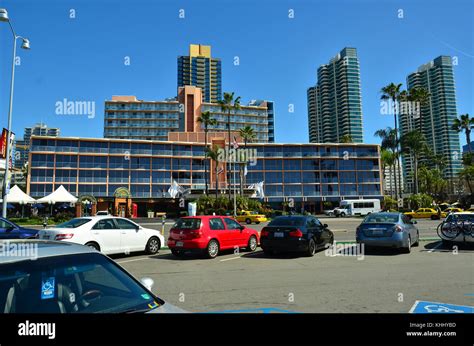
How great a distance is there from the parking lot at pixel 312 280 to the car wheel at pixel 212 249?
1.24 ft

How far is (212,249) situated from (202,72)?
158367 mm

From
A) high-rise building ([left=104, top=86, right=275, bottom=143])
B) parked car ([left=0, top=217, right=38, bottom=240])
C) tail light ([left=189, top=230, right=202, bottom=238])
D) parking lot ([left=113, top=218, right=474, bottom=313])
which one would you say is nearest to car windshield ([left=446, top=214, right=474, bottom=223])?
parking lot ([left=113, top=218, right=474, bottom=313])

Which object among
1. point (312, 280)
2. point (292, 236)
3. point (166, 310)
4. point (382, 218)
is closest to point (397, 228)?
point (382, 218)

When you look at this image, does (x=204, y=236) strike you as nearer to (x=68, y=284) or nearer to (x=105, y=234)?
(x=105, y=234)

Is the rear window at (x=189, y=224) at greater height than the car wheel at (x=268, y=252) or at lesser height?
greater

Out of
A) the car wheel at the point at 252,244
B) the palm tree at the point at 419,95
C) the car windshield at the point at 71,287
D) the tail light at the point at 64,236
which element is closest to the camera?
the car windshield at the point at 71,287

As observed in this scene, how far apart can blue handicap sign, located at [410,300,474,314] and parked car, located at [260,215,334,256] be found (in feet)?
20.2

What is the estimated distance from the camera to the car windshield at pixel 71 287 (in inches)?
106

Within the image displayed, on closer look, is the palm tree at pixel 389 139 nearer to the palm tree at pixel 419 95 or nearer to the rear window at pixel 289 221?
the palm tree at pixel 419 95

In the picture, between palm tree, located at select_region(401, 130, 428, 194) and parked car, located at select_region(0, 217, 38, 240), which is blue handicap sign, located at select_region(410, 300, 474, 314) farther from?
palm tree, located at select_region(401, 130, 428, 194)

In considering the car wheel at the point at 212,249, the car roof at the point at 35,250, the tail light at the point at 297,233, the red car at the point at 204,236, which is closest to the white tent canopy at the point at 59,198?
the red car at the point at 204,236

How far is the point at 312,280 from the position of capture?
8.17m

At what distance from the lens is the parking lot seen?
6113mm

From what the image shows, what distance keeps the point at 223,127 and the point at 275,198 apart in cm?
3868
